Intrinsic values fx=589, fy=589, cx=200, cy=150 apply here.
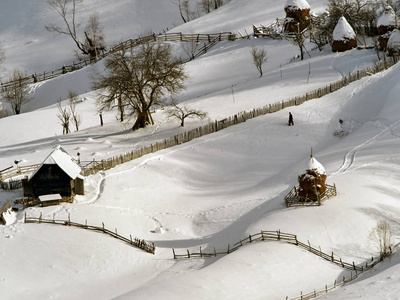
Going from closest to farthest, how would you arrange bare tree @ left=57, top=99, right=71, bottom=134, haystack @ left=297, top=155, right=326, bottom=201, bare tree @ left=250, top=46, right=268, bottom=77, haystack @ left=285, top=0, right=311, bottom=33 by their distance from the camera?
haystack @ left=297, top=155, right=326, bottom=201
bare tree @ left=57, top=99, right=71, bottom=134
bare tree @ left=250, top=46, right=268, bottom=77
haystack @ left=285, top=0, right=311, bottom=33

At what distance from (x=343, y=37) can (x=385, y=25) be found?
382 centimetres

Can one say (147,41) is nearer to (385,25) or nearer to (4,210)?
(385,25)

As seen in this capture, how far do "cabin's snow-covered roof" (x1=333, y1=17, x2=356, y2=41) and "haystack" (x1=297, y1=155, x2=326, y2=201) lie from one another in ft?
89.1

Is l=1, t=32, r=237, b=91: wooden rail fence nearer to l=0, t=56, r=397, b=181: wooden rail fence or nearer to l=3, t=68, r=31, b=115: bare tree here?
l=3, t=68, r=31, b=115: bare tree

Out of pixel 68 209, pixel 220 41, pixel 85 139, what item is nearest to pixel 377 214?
pixel 68 209

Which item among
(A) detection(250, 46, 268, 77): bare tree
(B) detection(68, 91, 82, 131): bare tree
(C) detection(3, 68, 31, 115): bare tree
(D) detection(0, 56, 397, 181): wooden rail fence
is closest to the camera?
(D) detection(0, 56, 397, 181): wooden rail fence

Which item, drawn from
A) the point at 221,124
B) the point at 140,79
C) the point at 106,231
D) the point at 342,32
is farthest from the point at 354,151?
the point at 342,32

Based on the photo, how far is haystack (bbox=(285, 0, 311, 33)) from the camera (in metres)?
59.6

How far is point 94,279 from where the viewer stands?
25266 millimetres

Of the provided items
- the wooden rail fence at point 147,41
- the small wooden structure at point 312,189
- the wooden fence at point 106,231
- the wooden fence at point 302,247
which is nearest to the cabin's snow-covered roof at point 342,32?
the wooden rail fence at point 147,41

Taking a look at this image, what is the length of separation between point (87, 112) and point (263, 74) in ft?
53.6

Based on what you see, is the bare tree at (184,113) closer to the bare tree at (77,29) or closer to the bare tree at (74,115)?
the bare tree at (74,115)

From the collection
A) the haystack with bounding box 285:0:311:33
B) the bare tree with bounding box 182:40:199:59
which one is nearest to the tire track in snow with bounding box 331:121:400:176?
the haystack with bounding box 285:0:311:33

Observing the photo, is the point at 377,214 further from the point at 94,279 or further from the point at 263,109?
the point at 263,109
